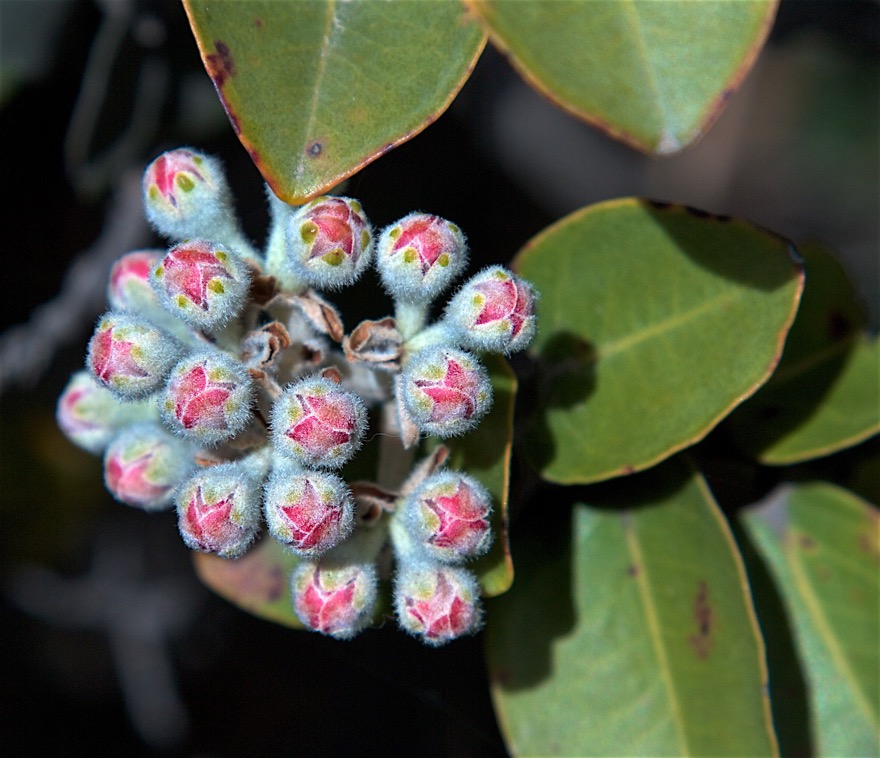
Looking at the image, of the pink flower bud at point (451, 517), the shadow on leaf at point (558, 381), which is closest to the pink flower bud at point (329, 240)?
the pink flower bud at point (451, 517)

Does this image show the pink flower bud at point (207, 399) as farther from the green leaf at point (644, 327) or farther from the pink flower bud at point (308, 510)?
the green leaf at point (644, 327)

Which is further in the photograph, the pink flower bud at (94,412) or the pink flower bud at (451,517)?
the pink flower bud at (94,412)

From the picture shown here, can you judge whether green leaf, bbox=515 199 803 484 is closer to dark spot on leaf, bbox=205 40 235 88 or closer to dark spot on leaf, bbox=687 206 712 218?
dark spot on leaf, bbox=687 206 712 218

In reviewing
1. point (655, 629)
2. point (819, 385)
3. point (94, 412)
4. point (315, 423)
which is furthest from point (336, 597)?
point (819, 385)

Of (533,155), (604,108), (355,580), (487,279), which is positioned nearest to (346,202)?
(487,279)

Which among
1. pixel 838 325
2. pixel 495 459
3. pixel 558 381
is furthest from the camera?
pixel 838 325

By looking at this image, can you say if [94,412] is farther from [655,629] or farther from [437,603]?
[655,629]
